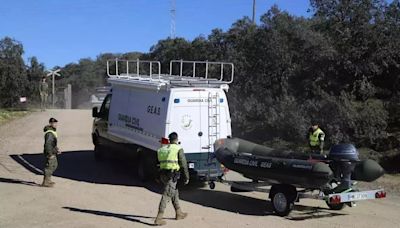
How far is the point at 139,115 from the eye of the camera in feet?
46.4

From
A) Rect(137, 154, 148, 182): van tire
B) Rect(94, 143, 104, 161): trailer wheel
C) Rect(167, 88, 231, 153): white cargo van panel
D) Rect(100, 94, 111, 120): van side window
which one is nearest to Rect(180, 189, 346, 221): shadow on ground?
Rect(167, 88, 231, 153): white cargo van panel

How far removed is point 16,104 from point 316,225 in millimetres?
31847

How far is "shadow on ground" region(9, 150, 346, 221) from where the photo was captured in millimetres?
10992

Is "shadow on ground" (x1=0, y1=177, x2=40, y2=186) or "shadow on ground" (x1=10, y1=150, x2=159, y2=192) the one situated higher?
"shadow on ground" (x1=10, y1=150, x2=159, y2=192)

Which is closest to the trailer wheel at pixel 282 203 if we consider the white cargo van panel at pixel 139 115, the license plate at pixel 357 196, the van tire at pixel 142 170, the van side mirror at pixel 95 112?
the license plate at pixel 357 196

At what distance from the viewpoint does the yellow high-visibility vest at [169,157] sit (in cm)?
989

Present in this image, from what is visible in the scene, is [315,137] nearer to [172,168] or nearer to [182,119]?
[182,119]

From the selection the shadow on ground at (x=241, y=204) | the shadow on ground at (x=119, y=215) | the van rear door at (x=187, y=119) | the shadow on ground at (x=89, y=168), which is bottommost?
the shadow on ground at (x=119, y=215)

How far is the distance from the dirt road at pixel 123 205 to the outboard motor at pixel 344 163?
74cm

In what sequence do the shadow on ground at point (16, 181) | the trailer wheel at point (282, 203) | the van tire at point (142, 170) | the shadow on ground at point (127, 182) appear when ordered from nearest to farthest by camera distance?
the trailer wheel at point (282, 203) → the shadow on ground at point (127, 182) → the shadow on ground at point (16, 181) → the van tire at point (142, 170)

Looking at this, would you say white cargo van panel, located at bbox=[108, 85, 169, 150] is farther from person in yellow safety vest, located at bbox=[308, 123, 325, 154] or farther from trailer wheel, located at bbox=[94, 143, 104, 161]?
person in yellow safety vest, located at bbox=[308, 123, 325, 154]

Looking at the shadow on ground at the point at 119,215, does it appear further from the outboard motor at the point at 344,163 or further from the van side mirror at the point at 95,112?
the van side mirror at the point at 95,112

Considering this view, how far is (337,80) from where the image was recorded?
68.3ft

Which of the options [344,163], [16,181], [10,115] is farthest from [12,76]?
[344,163]
